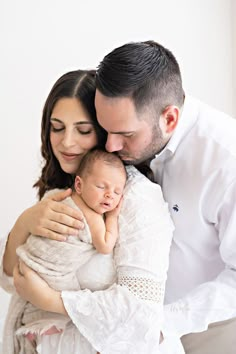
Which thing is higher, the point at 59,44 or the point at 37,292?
the point at 59,44

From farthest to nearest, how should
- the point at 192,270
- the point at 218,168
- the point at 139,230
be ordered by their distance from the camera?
the point at 192,270 < the point at 218,168 < the point at 139,230

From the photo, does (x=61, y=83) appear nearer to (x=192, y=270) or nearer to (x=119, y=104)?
(x=119, y=104)

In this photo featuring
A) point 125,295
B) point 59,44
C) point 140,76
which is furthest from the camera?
point 59,44

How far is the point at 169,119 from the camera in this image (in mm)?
1400

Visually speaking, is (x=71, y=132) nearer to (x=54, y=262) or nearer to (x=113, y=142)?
(x=113, y=142)

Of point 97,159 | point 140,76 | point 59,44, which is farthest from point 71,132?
point 59,44

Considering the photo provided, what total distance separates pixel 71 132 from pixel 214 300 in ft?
1.89

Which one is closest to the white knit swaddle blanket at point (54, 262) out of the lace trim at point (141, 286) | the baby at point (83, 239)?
the baby at point (83, 239)

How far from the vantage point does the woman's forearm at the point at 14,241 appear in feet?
4.65

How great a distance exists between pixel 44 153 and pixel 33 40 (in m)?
0.87

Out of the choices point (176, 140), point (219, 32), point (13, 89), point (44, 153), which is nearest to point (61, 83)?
point (44, 153)

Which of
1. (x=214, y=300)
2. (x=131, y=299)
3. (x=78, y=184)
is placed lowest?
(x=214, y=300)

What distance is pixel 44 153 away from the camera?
159 cm

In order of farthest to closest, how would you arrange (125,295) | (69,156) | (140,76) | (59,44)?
(59,44) → (69,156) → (140,76) → (125,295)
